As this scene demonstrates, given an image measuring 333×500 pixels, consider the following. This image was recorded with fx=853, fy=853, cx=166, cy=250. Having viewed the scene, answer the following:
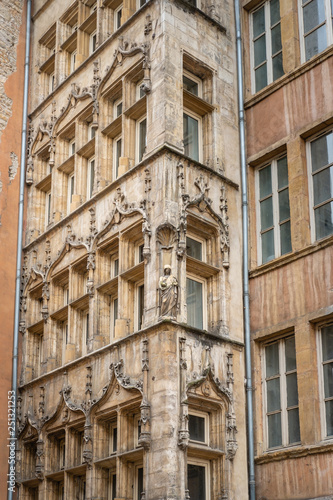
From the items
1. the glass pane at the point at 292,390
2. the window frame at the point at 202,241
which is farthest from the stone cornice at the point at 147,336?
the window frame at the point at 202,241

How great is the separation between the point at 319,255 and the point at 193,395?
322 centimetres

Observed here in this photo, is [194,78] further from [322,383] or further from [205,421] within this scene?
[205,421]

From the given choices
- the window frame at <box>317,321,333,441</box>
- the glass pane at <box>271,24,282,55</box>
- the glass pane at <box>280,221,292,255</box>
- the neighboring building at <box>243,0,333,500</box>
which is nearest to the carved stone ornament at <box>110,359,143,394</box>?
the neighboring building at <box>243,0,333,500</box>

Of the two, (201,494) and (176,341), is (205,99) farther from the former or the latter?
(201,494)

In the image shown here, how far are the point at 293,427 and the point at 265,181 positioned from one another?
4853 mm

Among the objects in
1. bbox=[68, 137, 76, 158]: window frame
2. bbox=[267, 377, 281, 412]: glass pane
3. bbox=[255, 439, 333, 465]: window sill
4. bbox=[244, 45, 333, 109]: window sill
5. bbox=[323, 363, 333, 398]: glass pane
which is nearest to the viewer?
bbox=[255, 439, 333, 465]: window sill

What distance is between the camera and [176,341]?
14.1m

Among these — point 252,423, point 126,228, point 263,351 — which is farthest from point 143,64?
point 252,423

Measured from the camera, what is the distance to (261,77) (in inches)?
679

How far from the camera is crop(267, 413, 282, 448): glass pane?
14.7m

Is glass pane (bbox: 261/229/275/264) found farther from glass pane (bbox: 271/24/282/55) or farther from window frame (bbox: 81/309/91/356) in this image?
window frame (bbox: 81/309/91/356)

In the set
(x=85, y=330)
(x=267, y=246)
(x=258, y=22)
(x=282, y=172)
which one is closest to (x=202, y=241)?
(x=267, y=246)

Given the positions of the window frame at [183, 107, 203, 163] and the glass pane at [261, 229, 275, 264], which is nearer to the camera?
the glass pane at [261, 229, 275, 264]

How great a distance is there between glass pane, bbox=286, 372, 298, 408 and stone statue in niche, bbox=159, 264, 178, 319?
2.38m
